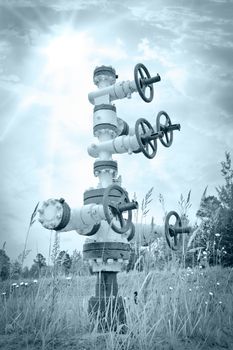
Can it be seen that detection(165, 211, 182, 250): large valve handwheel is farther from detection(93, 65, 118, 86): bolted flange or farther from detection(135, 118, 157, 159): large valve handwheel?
detection(93, 65, 118, 86): bolted flange

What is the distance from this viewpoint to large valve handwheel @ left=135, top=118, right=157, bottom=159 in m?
3.58

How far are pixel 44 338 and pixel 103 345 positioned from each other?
0.44m

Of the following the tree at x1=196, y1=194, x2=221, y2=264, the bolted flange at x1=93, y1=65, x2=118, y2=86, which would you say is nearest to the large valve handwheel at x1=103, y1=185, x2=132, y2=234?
the tree at x1=196, y1=194, x2=221, y2=264

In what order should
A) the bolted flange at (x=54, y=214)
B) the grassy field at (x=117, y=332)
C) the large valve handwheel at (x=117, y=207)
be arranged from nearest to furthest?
the grassy field at (x=117, y=332) → the large valve handwheel at (x=117, y=207) → the bolted flange at (x=54, y=214)

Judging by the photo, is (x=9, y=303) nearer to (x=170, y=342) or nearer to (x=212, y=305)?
(x=170, y=342)

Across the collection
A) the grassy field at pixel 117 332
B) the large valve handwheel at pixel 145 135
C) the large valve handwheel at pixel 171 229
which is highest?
the large valve handwheel at pixel 145 135

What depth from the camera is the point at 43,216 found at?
3154mm

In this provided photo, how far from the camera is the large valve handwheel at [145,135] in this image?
3582 millimetres

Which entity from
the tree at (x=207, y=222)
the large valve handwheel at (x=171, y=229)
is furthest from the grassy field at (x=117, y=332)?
the tree at (x=207, y=222)

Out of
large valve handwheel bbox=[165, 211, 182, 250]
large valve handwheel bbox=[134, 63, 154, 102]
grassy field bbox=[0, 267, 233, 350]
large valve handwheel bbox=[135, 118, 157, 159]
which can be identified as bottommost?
grassy field bbox=[0, 267, 233, 350]

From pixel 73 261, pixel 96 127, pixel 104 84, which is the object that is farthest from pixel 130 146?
pixel 73 261

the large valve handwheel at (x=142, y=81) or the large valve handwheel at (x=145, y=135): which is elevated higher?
the large valve handwheel at (x=142, y=81)

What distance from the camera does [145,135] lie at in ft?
12.1

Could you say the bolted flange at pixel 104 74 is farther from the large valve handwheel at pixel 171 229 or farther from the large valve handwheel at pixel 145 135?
the large valve handwheel at pixel 171 229
